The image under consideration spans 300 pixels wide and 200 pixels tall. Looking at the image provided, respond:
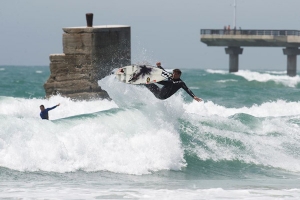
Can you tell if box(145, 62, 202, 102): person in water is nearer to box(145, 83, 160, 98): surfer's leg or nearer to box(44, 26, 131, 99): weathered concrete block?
box(145, 83, 160, 98): surfer's leg

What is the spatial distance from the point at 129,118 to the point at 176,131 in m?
1.28

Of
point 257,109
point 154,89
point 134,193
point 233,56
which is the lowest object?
point 257,109

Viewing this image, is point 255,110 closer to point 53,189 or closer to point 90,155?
point 90,155

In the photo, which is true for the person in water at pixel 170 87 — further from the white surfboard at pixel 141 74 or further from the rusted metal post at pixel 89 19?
the rusted metal post at pixel 89 19

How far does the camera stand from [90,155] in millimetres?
17719

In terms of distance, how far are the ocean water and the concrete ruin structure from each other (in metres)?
3.16

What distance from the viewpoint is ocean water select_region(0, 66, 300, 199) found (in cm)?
1497

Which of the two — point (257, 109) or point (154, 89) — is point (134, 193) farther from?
point (257, 109)

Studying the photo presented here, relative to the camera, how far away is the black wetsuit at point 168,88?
1909 centimetres

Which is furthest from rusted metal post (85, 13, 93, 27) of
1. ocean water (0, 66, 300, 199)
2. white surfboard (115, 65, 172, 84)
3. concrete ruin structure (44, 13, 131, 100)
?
white surfboard (115, 65, 172, 84)

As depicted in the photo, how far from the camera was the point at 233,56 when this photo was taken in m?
72.1

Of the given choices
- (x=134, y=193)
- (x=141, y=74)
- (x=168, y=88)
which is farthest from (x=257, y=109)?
(x=134, y=193)

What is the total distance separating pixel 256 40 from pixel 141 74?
47627 millimetres

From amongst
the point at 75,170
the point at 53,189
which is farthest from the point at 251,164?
the point at 53,189
